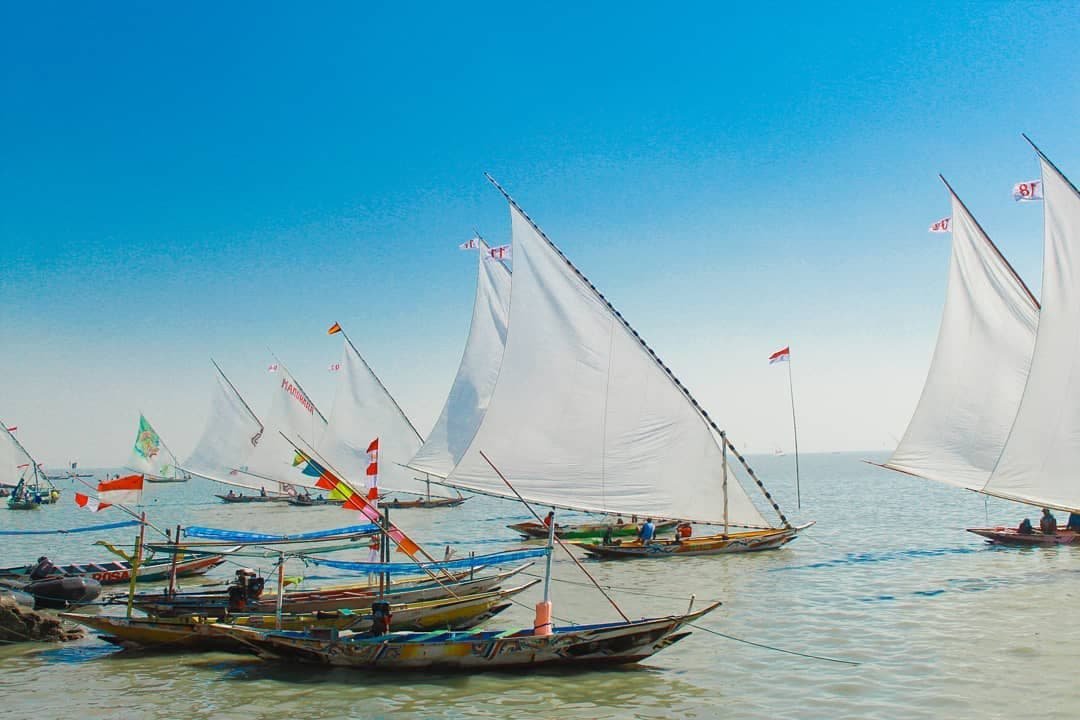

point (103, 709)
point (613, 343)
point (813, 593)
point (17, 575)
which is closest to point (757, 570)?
point (813, 593)

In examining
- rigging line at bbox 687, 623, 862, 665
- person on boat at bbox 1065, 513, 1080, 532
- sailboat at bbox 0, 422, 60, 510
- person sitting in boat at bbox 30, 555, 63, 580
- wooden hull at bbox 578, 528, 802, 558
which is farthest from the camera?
sailboat at bbox 0, 422, 60, 510

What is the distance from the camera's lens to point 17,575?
31.7 meters

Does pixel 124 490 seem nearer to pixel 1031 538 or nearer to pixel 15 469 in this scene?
pixel 1031 538

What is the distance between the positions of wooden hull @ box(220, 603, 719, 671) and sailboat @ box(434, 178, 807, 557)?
12976 mm

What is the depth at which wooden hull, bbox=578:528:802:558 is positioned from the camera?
3625cm

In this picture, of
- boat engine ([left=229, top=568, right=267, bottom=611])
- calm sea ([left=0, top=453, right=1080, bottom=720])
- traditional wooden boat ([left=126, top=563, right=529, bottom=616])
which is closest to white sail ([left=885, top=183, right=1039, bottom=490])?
calm sea ([left=0, top=453, right=1080, bottom=720])

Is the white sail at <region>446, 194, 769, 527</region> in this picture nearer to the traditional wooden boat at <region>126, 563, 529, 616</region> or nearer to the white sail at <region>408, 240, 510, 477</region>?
the traditional wooden boat at <region>126, 563, 529, 616</region>

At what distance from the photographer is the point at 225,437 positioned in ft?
252

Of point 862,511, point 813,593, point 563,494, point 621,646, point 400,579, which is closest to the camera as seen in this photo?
point 621,646

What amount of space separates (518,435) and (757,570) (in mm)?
10930

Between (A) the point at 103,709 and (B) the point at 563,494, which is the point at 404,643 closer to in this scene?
(A) the point at 103,709

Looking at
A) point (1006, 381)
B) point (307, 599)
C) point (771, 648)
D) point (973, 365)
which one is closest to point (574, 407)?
point (307, 599)

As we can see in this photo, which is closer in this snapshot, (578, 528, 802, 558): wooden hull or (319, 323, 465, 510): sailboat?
(578, 528, 802, 558): wooden hull

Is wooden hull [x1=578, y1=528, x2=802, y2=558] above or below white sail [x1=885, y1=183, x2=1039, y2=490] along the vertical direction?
below
